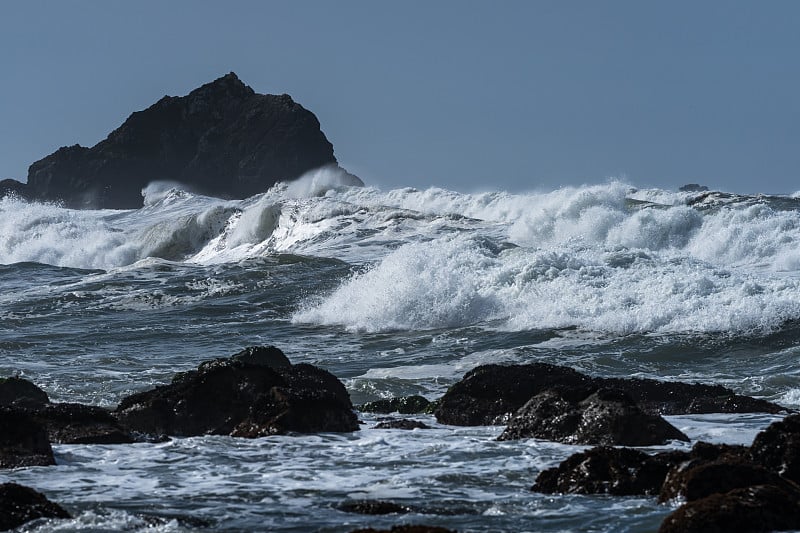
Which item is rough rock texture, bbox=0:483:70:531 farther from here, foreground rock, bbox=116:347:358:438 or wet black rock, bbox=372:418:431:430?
wet black rock, bbox=372:418:431:430

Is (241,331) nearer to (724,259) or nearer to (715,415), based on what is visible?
(715,415)

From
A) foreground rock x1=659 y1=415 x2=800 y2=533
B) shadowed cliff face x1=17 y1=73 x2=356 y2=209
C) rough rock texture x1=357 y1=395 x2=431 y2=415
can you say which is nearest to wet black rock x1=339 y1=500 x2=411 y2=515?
foreground rock x1=659 y1=415 x2=800 y2=533

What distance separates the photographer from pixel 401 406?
41.8 ft

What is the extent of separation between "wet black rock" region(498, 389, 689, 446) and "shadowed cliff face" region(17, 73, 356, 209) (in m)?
81.5

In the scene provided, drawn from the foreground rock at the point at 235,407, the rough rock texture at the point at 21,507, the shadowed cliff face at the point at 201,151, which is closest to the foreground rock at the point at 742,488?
the rough rock texture at the point at 21,507

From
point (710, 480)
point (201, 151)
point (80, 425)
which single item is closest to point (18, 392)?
point (80, 425)

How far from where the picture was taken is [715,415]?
36.8ft

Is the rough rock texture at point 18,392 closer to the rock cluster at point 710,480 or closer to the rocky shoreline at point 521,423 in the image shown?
the rocky shoreline at point 521,423

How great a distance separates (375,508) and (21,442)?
10.3 ft

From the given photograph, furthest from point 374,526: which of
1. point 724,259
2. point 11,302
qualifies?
point 724,259

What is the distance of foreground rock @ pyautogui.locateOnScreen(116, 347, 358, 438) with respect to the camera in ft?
34.4

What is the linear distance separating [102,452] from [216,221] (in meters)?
37.6

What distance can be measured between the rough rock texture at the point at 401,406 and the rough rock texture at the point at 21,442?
4311 millimetres

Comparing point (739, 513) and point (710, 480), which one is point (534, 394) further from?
point (739, 513)
